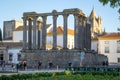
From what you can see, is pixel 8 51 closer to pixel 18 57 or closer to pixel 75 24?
pixel 18 57

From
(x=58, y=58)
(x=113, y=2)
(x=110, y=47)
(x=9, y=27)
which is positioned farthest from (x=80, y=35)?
(x=9, y=27)

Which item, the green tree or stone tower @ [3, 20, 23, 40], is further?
stone tower @ [3, 20, 23, 40]

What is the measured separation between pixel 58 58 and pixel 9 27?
56.6 m

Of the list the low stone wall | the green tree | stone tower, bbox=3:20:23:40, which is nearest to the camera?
the green tree

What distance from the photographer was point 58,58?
196 ft

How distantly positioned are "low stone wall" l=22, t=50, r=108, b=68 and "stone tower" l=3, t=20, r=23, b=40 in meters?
48.9

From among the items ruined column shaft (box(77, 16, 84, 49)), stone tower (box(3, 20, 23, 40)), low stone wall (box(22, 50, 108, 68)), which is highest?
stone tower (box(3, 20, 23, 40))

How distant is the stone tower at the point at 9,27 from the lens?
111m

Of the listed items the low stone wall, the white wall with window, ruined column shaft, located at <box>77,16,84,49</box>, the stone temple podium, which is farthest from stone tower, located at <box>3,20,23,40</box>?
ruined column shaft, located at <box>77,16,84,49</box>

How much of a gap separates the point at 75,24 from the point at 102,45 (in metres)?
43.2

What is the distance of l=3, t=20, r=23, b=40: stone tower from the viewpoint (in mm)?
111250

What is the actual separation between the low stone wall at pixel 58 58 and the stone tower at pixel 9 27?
160ft

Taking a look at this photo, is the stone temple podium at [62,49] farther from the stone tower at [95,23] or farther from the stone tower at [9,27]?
the stone tower at [95,23]

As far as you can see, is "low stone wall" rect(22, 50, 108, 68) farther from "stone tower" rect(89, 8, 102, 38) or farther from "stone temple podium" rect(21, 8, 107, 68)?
"stone tower" rect(89, 8, 102, 38)
